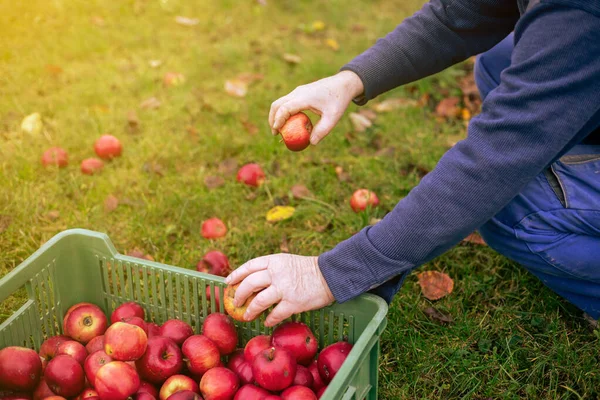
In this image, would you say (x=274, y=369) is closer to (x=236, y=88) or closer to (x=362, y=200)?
(x=362, y=200)

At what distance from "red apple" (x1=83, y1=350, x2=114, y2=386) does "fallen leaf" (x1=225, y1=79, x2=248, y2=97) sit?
222 centimetres

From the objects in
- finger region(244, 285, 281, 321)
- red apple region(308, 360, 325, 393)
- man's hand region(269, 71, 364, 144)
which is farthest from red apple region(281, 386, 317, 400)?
man's hand region(269, 71, 364, 144)

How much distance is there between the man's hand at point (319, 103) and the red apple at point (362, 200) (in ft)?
2.53

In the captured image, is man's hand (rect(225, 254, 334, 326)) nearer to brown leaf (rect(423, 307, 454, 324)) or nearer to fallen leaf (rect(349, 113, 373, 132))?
brown leaf (rect(423, 307, 454, 324))

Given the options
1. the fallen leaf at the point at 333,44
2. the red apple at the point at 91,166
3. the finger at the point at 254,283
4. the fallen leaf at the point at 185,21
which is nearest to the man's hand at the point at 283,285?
the finger at the point at 254,283

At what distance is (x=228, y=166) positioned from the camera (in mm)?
3113

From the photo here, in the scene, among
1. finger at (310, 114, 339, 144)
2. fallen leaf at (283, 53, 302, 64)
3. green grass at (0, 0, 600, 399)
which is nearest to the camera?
finger at (310, 114, 339, 144)

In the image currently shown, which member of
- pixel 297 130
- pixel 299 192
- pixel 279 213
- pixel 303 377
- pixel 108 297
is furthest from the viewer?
pixel 299 192

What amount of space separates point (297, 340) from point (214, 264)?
2.33ft

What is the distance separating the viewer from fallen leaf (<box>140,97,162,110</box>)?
359 cm

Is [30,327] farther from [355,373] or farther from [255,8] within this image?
[255,8]

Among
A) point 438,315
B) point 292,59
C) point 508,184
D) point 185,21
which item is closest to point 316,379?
point 438,315

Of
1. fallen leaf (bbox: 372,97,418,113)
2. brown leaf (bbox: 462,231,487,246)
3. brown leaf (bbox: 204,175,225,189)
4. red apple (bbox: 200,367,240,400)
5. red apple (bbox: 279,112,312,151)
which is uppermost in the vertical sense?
red apple (bbox: 279,112,312,151)

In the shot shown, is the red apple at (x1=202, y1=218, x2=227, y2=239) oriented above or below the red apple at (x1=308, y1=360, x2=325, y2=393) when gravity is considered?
below
